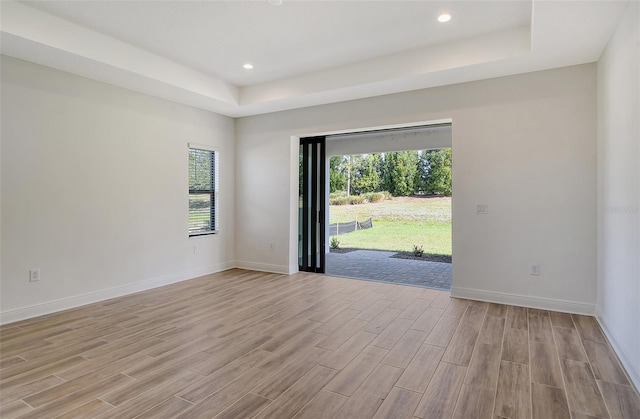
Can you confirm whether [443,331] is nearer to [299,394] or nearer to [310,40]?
[299,394]

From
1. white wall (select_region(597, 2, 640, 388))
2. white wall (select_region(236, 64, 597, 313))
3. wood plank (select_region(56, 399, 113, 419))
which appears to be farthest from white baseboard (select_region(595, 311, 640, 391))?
wood plank (select_region(56, 399, 113, 419))

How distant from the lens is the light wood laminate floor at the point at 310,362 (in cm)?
201

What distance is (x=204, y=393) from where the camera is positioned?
84.8 inches

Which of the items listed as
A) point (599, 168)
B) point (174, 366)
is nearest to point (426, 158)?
point (599, 168)

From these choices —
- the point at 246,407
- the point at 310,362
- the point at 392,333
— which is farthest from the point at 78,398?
the point at 392,333

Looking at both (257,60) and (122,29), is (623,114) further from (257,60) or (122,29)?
(122,29)

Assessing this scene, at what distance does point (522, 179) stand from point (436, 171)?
6.30 m

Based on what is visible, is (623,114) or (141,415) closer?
(141,415)

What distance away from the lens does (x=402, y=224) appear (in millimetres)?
10242

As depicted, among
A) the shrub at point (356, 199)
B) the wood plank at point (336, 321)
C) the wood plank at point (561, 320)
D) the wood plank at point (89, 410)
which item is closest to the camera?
the wood plank at point (89, 410)

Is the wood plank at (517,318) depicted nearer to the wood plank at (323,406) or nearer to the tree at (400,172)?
the wood plank at (323,406)

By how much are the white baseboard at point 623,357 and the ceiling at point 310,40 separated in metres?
2.58

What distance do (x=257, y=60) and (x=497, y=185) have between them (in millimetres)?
3285

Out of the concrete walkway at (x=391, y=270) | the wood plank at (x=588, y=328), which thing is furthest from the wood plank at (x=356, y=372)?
the concrete walkway at (x=391, y=270)
